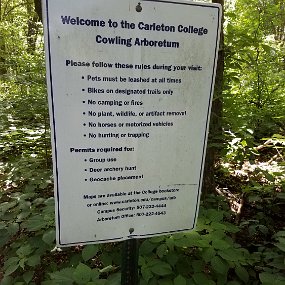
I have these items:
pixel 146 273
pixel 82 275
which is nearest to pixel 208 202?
pixel 146 273

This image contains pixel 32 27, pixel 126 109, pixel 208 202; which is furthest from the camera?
pixel 32 27

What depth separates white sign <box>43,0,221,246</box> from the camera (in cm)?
104

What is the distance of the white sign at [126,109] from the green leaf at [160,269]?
1.23 ft

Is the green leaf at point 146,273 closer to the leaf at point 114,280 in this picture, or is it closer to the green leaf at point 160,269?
the green leaf at point 160,269

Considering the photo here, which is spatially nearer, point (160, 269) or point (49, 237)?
point (160, 269)

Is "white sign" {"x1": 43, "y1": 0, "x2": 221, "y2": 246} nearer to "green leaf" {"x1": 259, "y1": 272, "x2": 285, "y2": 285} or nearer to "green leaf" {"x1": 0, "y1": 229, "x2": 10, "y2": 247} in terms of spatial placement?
"green leaf" {"x1": 259, "y1": 272, "x2": 285, "y2": 285}

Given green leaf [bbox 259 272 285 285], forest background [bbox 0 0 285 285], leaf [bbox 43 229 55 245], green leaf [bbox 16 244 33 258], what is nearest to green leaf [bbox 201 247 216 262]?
forest background [bbox 0 0 285 285]

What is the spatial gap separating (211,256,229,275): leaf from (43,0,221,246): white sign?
0.48 m

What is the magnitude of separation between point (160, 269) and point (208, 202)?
1.30 metres

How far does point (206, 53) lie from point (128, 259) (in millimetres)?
909

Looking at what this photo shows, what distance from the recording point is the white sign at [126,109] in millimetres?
1035

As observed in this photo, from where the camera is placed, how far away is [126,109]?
3.69 feet

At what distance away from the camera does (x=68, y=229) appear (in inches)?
46.1

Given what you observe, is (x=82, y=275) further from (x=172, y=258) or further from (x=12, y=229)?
(x=12, y=229)
